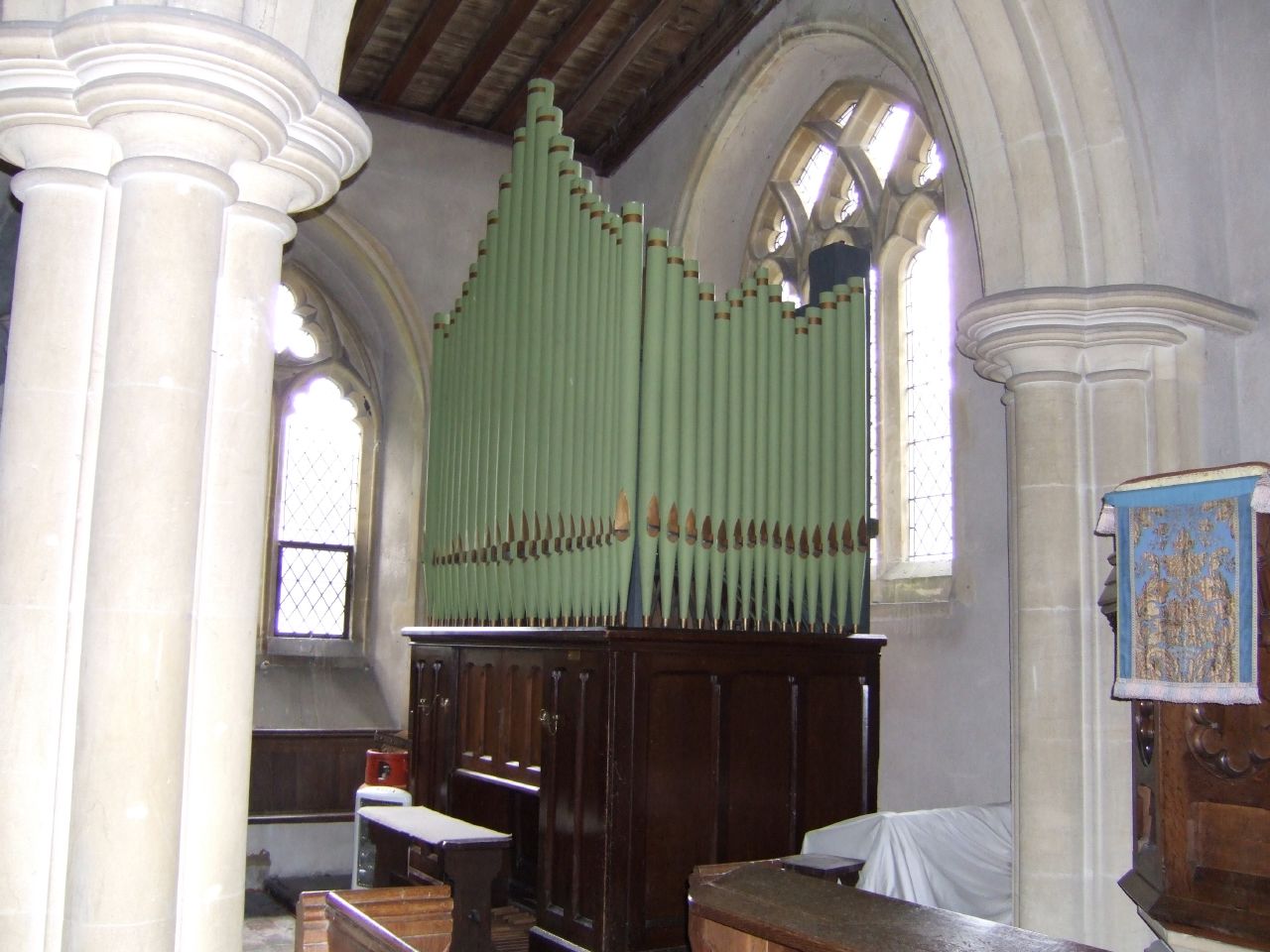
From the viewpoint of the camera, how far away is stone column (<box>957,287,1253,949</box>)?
4.29 m

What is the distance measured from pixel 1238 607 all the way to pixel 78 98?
3325mm

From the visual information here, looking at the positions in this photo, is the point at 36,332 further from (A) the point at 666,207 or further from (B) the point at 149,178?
(A) the point at 666,207

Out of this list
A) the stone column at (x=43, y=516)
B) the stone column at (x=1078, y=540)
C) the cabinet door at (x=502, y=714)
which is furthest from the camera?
the cabinet door at (x=502, y=714)

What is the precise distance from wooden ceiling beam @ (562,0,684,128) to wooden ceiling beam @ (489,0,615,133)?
248 mm

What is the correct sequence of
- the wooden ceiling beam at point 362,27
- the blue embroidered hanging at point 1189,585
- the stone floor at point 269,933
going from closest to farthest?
the blue embroidered hanging at point 1189,585 → the stone floor at point 269,933 → the wooden ceiling beam at point 362,27

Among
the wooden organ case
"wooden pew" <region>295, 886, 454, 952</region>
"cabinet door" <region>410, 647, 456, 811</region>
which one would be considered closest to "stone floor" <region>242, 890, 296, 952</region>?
"cabinet door" <region>410, 647, 456, 811</region>

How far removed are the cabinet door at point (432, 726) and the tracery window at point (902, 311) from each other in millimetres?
2334

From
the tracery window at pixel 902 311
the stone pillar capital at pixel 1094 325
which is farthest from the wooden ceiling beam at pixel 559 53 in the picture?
the stone pillar capital at pixel 1094 325

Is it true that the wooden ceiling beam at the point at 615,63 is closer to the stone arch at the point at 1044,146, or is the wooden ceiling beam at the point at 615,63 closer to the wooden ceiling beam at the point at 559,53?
the wooden ceiling beam at the point at 559,53

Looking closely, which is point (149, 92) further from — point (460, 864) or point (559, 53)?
point (559, 53)

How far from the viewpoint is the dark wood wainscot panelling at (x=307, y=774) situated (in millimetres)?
8344

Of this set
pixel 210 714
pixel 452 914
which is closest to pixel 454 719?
pixel 452 914

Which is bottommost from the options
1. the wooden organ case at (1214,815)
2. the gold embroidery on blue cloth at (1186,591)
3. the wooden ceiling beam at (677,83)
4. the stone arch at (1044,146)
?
the wooden organ case at (1214,815)

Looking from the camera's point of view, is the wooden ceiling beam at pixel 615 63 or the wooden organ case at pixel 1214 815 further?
the wooden ceiling beam at pixel 615 63
